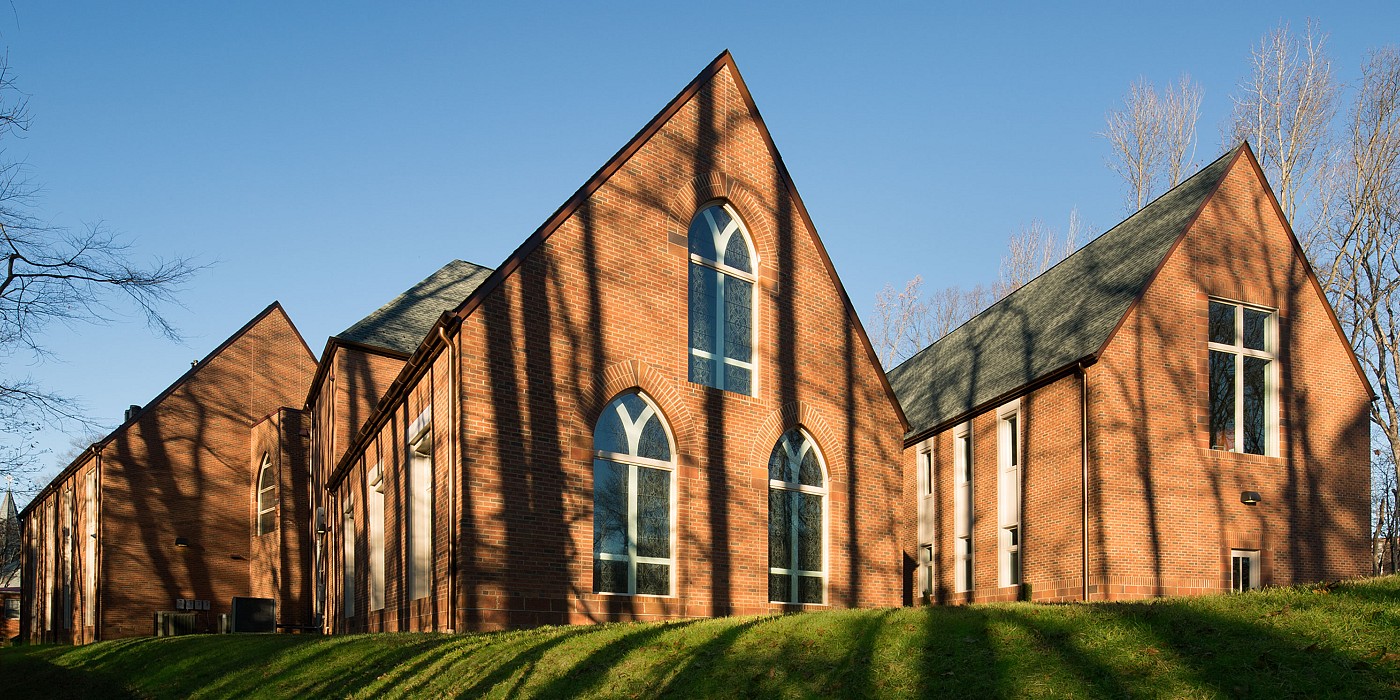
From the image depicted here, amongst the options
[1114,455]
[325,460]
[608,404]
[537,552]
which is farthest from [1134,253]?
[325,460]

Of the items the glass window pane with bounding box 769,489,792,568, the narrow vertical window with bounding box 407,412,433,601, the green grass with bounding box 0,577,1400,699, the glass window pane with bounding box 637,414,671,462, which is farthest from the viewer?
the glass window pane with bounding box 769,489,792,568

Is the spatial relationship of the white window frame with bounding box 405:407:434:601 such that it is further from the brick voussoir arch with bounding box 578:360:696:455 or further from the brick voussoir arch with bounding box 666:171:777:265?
the brick voussoir arch with bounding box 666:171:777:265

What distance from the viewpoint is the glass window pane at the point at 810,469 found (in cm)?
1797

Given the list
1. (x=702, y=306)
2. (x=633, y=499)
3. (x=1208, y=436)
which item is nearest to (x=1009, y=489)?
(x=1208, y=436)

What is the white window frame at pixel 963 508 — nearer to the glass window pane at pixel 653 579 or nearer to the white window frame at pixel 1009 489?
the white window frame at pixel 1009 489

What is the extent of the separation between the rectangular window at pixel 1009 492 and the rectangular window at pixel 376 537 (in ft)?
38.6

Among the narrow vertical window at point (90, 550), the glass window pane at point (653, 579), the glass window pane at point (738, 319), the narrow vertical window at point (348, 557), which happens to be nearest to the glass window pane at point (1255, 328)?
the glass window pane at point (738, 319)

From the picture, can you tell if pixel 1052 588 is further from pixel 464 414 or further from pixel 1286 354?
pixel 464 414

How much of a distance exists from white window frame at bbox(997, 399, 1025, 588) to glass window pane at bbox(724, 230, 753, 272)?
695 cm

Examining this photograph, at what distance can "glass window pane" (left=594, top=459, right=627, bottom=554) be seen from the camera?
49.8 ft

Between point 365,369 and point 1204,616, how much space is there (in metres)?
19.3

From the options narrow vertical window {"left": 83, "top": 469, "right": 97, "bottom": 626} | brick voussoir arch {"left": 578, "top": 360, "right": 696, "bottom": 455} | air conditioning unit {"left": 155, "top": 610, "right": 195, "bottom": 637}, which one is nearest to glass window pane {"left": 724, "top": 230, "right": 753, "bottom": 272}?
brick voussoir arch {"left": 578, "top": 360, "right": 696, "bottom": 455}

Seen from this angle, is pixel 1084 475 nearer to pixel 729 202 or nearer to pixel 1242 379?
pixel 1242 379

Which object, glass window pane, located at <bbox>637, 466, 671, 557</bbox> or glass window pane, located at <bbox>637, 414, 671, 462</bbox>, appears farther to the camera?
glass window pane, located at <bbox>637, 414, 671, 462</bbox>
